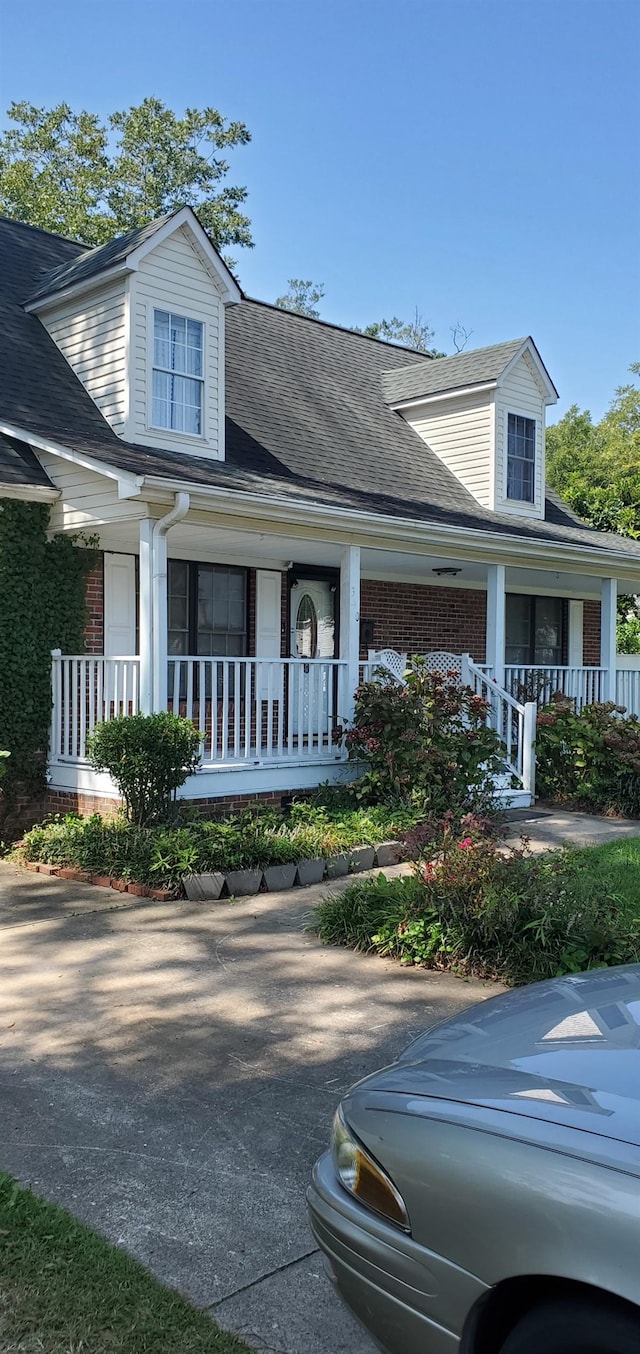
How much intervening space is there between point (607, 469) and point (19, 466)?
106ft

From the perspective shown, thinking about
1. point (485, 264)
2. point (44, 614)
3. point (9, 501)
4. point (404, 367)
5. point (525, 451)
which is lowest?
point (44, 614)

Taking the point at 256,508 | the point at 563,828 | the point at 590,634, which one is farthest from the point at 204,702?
the point at 590,634

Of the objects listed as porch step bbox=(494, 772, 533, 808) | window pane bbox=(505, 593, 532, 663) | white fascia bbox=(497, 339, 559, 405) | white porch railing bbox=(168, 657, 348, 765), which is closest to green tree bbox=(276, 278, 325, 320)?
white fascia bbox=(497, 339, 559, 405)

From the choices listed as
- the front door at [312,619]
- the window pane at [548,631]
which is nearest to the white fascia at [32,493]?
the front door at [312,619]

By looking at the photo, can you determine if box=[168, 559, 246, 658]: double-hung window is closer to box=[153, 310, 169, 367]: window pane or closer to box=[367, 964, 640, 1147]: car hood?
box=[153, 310, 169, 367]: window pane

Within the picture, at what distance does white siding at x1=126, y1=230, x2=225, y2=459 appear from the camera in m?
10.7

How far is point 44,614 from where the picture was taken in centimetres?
1020

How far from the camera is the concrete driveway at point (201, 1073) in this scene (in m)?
3.12

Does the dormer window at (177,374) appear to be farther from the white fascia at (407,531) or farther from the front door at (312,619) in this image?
the front door at (312,619)

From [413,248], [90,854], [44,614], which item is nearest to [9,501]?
[44,614]

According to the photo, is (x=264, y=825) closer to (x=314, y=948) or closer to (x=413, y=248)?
(x=314, y=948)

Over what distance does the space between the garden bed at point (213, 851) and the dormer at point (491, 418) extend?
296 inches

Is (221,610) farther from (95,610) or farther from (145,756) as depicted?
(145,756)

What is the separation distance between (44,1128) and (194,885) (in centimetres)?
389
